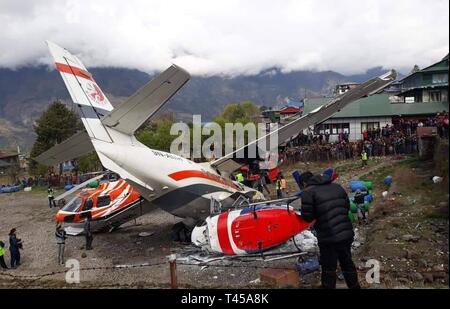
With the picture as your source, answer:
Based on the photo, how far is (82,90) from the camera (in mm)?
11828

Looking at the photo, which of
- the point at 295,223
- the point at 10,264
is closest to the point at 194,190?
the point at 295,223

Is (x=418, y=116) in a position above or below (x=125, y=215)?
above

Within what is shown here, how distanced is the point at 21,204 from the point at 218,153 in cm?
1620

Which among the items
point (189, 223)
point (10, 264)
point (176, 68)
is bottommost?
point (10, 264)

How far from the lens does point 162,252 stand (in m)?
13.8

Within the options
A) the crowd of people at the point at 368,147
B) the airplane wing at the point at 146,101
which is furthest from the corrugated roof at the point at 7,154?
the airplane wing at the point at 146,101

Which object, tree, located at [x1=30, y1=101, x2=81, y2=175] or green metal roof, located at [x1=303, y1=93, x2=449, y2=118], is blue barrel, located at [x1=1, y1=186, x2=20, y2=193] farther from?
green metal roof, located at [x1=303, y1=93, x2=449, y2=118]

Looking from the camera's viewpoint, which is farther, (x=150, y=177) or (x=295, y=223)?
(x=150, y=177)

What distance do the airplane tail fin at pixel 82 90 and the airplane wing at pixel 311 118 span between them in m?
5.01

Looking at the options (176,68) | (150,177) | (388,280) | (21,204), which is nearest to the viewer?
(388,280)

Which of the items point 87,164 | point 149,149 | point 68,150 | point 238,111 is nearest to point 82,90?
point 68,150

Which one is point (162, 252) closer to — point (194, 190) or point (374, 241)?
point (194, 190)

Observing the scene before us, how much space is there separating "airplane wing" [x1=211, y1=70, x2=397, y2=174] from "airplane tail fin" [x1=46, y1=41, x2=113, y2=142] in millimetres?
5006

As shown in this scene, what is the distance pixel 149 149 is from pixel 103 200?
480cm
